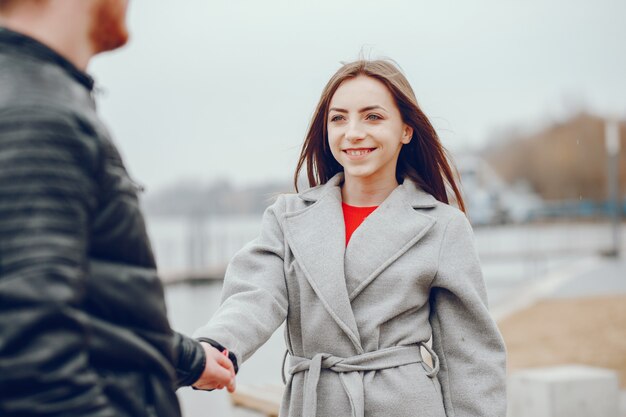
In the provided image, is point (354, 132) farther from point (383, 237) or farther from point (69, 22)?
point (69, 22)

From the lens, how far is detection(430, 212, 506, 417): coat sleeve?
2666 millimetres

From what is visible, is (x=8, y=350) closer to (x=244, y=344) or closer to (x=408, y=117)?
(x=244, y=344)

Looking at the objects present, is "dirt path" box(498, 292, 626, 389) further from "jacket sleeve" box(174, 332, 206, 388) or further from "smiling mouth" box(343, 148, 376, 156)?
"jacket sleeve" box(174, 332, 206, 388)

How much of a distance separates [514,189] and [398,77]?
8083 centimetres

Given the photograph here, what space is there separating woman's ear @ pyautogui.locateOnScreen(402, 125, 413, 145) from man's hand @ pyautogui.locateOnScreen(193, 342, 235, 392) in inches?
47.1

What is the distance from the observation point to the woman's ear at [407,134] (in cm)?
297

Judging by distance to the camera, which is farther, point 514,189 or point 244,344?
point 514,189

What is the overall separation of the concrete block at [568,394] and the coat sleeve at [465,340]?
11.0 ft

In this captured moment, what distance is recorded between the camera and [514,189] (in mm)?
81375

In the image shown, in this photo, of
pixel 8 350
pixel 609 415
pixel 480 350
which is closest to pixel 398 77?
pixel 480 350

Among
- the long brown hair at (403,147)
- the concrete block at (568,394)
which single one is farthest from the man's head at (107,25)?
the concrete block at (568,394)

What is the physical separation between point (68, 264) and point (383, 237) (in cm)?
159

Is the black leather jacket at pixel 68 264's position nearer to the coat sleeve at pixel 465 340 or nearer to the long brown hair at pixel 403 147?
the coat sleeve at pixel 465 340

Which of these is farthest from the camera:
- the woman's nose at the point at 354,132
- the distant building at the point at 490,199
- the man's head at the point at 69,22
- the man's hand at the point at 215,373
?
the distant building at the point at 490,199
